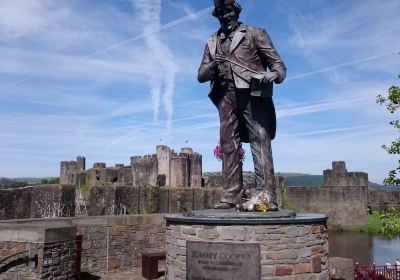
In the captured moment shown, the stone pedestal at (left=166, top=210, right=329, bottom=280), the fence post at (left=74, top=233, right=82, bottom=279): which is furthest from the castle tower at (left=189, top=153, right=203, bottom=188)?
the stone pedestal at (left=166, top=210, right=329, bottom=280)

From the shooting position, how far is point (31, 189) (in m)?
17.4

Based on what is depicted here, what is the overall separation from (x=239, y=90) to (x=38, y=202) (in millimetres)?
13387

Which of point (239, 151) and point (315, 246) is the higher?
point (239, 151)

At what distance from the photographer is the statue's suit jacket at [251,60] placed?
20.6 ft

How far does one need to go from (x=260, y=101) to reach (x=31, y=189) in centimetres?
1366

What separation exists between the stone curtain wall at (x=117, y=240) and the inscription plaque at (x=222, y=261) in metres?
5.93

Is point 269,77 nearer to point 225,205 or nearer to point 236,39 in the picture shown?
point 236,39

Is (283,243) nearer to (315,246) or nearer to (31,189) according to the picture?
(315,246)

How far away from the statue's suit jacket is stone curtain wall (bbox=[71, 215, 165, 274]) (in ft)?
20.0

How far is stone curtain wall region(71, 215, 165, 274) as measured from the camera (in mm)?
10844

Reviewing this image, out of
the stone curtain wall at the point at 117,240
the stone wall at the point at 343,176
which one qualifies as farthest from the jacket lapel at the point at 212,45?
the stone wall at the point at 343,176

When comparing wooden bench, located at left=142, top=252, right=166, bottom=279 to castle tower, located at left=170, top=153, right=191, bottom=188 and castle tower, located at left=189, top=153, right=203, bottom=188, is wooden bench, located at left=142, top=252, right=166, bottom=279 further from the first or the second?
castle tower, located at left=189, top=153, right=203, bottom=188

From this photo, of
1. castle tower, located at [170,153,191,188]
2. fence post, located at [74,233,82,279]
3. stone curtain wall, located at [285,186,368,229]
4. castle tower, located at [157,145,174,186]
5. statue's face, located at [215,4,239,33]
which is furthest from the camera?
castle tower, located at [157,145,174,186]

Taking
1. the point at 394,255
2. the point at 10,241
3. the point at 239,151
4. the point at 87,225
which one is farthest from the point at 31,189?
the point at 394,255
